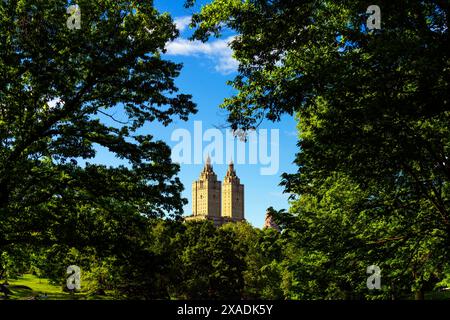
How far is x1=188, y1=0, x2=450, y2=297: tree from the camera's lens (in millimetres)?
9219

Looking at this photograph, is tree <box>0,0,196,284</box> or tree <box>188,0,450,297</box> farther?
tree <box>0,0,196,284</box>

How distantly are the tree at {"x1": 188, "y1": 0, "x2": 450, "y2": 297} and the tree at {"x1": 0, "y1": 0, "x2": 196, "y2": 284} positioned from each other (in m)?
3.52

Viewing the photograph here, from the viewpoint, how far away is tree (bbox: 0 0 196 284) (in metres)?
14.1

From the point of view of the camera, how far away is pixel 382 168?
1084cm

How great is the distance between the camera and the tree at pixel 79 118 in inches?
557

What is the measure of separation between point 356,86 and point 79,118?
9.47 meters

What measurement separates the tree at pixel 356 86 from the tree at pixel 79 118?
3.52 m

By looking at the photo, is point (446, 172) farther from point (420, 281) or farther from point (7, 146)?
point (7, 146)

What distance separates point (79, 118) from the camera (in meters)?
15.3

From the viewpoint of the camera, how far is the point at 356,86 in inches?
385

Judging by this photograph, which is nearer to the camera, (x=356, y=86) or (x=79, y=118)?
(x=356, y=86)
